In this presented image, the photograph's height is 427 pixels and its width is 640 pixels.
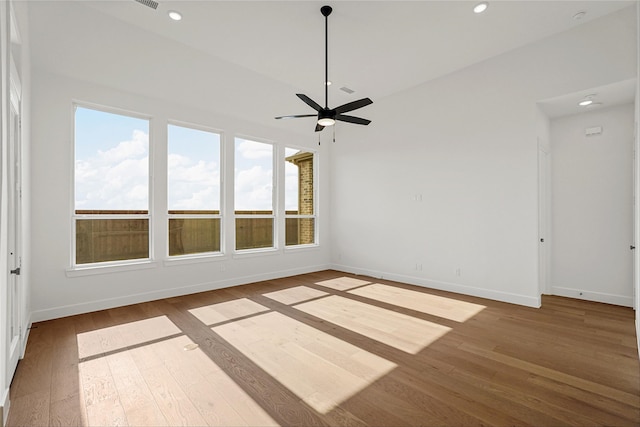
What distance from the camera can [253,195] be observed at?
5.98 metres

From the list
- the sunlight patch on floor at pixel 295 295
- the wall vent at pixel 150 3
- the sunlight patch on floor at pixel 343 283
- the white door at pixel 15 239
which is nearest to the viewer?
the white door at pixel 15 239

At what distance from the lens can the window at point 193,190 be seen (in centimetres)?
495

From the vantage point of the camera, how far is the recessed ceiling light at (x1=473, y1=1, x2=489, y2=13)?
345 cm

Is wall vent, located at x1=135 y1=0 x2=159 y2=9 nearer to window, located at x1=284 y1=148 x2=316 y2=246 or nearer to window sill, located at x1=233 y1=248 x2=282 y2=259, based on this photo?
window, located at x1=284 y1=148 x2=316 y2=246

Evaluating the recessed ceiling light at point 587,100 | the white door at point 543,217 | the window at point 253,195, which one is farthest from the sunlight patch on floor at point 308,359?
the recessed ceiling light at point 587,100

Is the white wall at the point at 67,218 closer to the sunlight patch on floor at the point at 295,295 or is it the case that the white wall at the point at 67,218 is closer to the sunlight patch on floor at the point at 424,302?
the sunlight patch on floor at the point at 295,295

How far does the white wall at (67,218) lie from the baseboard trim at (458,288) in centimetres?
A: 315

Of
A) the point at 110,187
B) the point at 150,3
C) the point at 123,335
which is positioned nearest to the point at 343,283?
the point at 123,335

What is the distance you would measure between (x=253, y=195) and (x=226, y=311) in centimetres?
251

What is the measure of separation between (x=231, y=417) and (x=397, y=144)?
206 inches

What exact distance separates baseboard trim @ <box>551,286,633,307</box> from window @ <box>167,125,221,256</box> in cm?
577

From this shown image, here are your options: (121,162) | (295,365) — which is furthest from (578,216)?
(121,162)

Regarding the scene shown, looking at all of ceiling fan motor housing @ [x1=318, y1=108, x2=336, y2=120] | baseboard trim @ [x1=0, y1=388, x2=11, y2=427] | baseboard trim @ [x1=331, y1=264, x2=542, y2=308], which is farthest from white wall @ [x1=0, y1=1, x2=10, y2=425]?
baseboard trim @ [x1=331, y1=264, x2=542, y2=308]

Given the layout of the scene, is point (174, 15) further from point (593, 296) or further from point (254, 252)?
point (593, 296)
